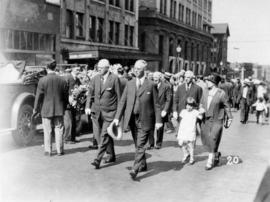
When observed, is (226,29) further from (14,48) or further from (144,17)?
(14,48)

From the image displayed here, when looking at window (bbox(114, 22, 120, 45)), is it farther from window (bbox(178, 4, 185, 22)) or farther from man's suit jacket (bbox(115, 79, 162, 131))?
man's suit jacket (bbox(115, 79, 162, 131))

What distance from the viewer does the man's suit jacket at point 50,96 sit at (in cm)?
916

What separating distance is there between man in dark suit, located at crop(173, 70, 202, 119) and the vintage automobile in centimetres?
338

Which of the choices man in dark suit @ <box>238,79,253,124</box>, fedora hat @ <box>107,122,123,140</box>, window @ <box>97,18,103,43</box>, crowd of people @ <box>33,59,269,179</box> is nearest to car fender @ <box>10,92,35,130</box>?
crowd of people @ <box>33,59,269,179</box>

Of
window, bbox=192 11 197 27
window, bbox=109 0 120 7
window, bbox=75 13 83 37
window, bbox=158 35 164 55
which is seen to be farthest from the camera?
window, bbox=192 11 197 27

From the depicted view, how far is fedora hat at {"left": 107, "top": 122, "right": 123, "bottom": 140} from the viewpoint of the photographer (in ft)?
25.6

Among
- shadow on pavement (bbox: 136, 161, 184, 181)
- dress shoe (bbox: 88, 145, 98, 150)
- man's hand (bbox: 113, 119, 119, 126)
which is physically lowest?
dress shoe (bbox: 88, 145, 98, 150)

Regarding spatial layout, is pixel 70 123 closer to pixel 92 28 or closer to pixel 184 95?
pixel 184 95

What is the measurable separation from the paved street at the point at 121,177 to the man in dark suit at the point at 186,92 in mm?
1067

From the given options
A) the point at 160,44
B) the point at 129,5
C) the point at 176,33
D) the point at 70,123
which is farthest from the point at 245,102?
the point at 176,33

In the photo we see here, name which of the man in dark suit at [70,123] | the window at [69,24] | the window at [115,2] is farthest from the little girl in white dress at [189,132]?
the window at [115,2]

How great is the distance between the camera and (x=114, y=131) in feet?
26.3

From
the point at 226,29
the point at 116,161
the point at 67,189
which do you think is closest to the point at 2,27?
the point at 116,161

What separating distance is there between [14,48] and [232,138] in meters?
13.1
